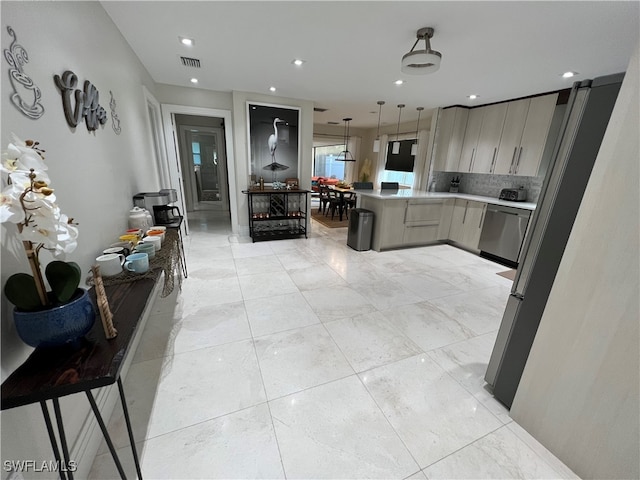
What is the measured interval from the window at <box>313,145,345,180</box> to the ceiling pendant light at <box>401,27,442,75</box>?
8107 mm

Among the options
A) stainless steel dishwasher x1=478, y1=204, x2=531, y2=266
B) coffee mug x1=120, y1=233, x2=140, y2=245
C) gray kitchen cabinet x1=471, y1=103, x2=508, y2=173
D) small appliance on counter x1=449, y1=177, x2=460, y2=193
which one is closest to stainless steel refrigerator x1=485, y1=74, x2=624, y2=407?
coffee mug x1=120, y1=233, x2=140, y2=245

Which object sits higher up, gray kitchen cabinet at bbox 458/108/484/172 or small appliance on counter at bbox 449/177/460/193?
gray kitchen cabinet at bbox 458/108/484/172

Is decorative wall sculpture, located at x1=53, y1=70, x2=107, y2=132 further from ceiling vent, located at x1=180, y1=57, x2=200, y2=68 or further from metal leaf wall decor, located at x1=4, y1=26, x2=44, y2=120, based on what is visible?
ceiling vent, located at x1=180, y1=57, x2=200, y2=68

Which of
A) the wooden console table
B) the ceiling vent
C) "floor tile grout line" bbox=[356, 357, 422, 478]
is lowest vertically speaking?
"floor tile grout line" bbox=[356, 357, 422, 478]

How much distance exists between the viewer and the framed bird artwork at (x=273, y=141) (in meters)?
4.41

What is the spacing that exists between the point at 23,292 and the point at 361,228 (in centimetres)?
383

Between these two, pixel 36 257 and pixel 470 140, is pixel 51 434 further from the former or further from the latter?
pixel 470 140

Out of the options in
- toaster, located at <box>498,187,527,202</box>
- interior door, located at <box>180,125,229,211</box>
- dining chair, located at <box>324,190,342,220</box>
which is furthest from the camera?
dining chair, located at <box>324,190,342,220</box>

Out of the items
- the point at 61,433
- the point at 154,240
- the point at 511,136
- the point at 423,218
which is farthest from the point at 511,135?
the point at 61,433

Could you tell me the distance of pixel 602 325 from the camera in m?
1.08

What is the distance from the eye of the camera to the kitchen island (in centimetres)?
419

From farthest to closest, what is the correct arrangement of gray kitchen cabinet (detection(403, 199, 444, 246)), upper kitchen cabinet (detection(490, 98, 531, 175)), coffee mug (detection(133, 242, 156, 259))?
gray kitchen cabinet (detection(403, 199, 444, 246)), upper kitchen cabinet (detection(490, 98, 531, 175)), coffee mug (detection(133, 242, 156, 259))

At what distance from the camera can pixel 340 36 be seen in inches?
89.7

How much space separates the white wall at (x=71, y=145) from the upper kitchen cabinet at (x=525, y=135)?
17.0ft
